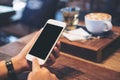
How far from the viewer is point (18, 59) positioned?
2.76ft

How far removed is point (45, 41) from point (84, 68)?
0.19 m

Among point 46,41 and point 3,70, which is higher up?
point 46,41

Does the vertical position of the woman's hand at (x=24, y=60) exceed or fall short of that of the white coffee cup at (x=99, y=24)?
it falls short

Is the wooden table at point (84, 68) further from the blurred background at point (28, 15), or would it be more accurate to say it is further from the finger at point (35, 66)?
the blurred background at point (28, 15)

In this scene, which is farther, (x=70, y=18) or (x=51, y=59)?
(x=70, y=18)

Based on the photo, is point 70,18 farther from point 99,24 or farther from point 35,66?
point 35,66

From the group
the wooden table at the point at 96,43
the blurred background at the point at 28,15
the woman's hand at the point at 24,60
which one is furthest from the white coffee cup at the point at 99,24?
the blurred background at the point at 28,15

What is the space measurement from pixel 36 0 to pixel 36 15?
0.16 metres

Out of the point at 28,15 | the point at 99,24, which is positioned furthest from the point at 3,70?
the point at 28,15

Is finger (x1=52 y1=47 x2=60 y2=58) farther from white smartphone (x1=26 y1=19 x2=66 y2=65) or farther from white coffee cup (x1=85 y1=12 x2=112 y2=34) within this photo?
white coffee cup (x1=85 y1=12 x2=112 y2=34)

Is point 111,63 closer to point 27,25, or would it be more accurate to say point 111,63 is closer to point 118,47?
point 118,47

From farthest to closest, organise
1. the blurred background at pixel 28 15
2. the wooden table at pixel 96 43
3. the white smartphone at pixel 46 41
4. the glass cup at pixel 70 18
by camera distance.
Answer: the blurred background at pixel 28 15 → the glass cup at pixel 70 18 → the wooden table at pixel 96 43 → the white smartphone at pixel 46 41

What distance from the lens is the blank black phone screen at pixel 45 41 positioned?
734 millimetres

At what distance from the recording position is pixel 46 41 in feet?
2.49
